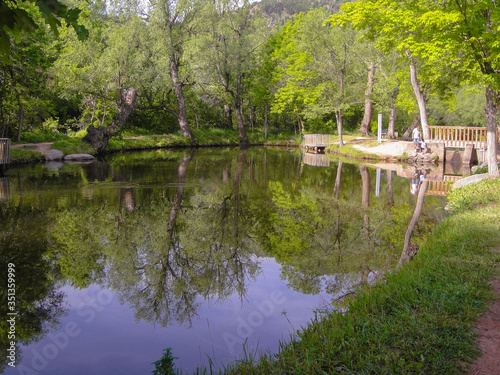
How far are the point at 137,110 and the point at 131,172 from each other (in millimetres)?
19939

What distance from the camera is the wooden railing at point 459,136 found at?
2292 cm

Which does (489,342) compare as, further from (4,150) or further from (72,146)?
(72,146)

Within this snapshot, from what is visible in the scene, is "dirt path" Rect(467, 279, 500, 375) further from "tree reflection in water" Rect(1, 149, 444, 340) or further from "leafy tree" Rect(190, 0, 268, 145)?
"leafy tree" Rect(190, 0, 268, 145)

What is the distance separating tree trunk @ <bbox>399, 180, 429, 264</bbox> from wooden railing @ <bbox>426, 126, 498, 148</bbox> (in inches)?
307

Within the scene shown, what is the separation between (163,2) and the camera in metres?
34.8

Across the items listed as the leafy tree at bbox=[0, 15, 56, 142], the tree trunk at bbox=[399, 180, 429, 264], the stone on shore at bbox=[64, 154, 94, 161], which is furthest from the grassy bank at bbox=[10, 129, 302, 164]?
the tree trunk at bbox=[399, 180, 429, 264]

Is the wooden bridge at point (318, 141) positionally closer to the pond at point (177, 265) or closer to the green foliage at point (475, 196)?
the pond at point (177, 265)

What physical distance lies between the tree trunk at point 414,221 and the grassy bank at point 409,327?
52.4 inches

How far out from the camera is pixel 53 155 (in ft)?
81.4

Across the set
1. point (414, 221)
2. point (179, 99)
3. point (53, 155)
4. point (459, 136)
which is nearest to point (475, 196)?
point (414, 221)

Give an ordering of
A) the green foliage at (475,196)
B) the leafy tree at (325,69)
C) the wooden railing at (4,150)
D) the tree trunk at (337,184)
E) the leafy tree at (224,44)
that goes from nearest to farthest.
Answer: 1. the green foliage at (475,196)
2. the tree trunk at (337,184)
3. the wooden railing at (4,150)
4. the leafy tree at (325,69)
5. the leafy tree at (224,44)

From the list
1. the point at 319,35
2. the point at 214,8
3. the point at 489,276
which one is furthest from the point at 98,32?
the point at 489,276

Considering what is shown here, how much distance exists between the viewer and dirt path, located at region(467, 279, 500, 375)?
3.55 meters

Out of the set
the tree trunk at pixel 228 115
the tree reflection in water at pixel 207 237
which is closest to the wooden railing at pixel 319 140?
the tree trunk at pixel 228 115
